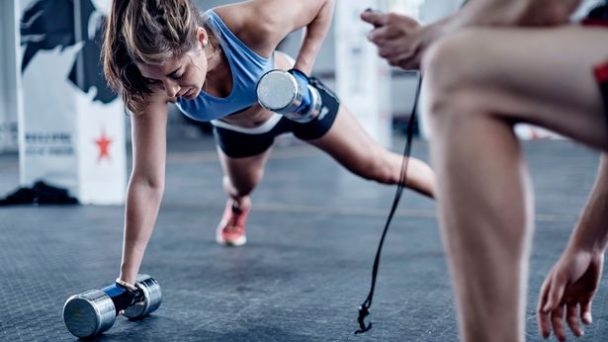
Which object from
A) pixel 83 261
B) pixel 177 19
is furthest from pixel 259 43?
pixel 83 261

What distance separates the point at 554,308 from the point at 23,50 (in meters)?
3.52

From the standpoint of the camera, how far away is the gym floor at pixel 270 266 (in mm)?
1656

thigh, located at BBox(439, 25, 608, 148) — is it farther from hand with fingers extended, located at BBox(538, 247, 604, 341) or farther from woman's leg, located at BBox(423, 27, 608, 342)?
hand with fingers extended, located at BBox(538, 247, 604, 341)

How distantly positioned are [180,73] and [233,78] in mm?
284

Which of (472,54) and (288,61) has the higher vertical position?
(472,54)

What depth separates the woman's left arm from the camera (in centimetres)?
179

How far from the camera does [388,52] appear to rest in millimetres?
922

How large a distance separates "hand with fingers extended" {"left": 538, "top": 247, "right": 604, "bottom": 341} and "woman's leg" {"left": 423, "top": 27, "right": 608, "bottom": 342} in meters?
0.32

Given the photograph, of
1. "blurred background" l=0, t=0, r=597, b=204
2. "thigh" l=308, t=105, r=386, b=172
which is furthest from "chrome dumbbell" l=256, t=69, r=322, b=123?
"blurred background" l=0, t=0, r=597, b=204

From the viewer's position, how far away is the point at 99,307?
156cm

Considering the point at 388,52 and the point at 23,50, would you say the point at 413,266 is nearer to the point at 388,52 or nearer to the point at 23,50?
the point at 388,52

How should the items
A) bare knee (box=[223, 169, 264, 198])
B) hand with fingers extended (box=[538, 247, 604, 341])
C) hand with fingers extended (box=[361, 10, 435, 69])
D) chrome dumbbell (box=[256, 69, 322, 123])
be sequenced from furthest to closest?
bare knee (box=[223, 169, 264, 198])
chrome dumbbell (box=[256, 69, 322, 123])
hand with fingers extended (box=[538, 247, 604, 341])
hand with fingers extended (box=[361, 10, 435, 69])

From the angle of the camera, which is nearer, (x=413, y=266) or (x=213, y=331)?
(x=213, y=331)

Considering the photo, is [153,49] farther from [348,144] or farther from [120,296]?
[348,144]
